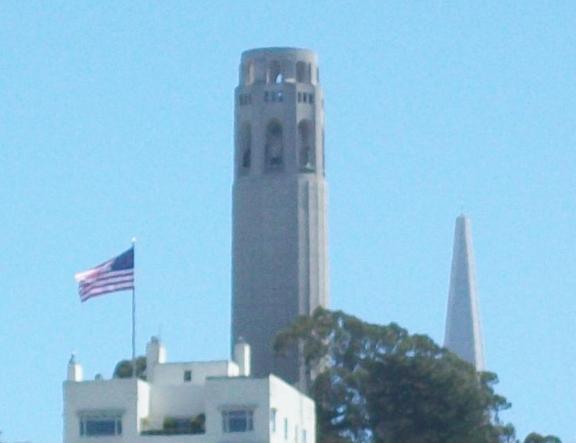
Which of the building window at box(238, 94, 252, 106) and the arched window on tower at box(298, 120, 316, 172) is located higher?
the building window at box(238, 94, 252, 106)

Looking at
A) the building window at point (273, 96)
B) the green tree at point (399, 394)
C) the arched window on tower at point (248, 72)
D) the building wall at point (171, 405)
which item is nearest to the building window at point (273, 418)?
the building wall at point (171, 405)

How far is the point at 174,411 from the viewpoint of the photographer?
116 metres

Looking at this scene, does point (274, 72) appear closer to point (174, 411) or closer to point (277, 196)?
point (277, 196)

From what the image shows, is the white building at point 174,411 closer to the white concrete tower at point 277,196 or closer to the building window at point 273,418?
the building window at point 273,418

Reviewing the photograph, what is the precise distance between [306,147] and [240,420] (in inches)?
2849

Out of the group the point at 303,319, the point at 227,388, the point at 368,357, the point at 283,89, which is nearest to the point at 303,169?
the point at 283,89

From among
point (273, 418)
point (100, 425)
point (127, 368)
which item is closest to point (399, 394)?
point (127, 368)

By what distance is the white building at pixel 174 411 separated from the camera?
114 metres

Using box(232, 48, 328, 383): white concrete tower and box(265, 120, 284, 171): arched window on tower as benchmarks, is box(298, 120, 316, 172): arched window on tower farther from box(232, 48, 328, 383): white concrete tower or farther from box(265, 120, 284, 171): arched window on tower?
box(265, 120, 284, 171): arched window on tower

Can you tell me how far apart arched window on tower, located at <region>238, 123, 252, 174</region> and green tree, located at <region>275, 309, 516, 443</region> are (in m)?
29.2

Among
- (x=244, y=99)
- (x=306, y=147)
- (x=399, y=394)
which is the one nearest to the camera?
(x=399, y=394)

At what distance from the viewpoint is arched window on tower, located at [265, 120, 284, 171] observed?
18425cm

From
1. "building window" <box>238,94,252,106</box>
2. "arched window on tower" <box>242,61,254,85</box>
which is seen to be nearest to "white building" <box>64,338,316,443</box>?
"building window" <box>238,94,252,106</box>

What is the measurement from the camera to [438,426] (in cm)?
14500
